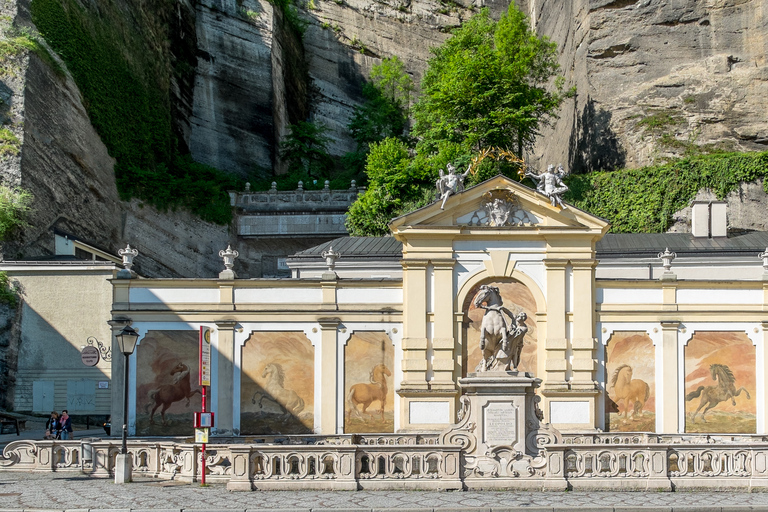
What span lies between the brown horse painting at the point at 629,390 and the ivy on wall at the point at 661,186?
16921 mm

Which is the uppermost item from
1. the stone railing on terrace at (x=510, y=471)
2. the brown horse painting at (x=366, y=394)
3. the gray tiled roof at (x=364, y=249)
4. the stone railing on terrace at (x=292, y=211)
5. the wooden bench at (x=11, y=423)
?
the stone railing on terrace at (x=292, y=211)

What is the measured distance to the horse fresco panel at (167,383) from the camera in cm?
3425

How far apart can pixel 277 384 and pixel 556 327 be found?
9.32 meters

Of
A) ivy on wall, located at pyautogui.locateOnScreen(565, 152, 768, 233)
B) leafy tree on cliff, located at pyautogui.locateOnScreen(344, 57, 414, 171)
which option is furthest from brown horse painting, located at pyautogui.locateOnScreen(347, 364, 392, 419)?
leafy tree on cliff, located at pyautogui.locateOnScreen(344, 57, 414, 171)

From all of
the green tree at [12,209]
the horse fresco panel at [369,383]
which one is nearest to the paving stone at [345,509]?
the horse fresco panel at [369,383]

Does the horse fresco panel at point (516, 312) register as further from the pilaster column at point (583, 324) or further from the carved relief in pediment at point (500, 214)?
the carved relief in pediment at point (500, 214)

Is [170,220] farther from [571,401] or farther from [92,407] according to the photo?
[571,401]

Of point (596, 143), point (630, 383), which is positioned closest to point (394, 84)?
point (596, 143)

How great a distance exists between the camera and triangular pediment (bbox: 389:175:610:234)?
34.6m

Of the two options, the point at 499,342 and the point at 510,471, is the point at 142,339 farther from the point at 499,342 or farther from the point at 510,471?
the point at 510,471

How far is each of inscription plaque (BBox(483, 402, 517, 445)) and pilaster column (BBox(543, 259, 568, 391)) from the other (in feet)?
35.2

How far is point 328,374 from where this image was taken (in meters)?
34.8

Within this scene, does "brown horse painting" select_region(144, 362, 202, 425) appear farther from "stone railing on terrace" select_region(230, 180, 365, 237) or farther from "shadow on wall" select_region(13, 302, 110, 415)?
"stone railing on terrace" select_region(230, 180, 365, 237)

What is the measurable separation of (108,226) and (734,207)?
1175 inches
